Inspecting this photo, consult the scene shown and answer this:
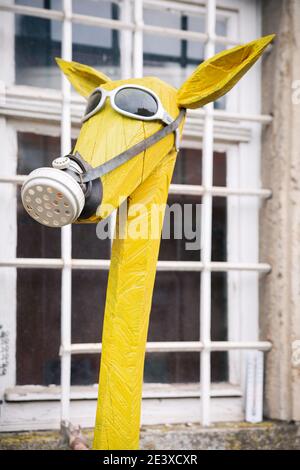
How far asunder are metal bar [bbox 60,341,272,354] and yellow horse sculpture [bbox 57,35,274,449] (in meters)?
0.31

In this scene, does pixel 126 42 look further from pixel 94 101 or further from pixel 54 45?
pixel 94 101

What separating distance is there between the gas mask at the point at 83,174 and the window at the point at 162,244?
1.30 ft

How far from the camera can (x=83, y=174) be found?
643mm

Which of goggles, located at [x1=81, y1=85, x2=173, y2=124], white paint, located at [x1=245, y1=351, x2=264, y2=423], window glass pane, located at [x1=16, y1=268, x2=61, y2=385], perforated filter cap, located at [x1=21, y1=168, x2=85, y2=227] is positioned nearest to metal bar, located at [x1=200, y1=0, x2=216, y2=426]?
white paint, located at [x1=245, y1=351, x2=264, y2=423]

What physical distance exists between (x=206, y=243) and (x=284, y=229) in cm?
19

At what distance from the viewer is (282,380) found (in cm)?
114

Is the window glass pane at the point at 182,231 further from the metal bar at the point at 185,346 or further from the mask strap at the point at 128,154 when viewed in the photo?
the mask strap at the point at 128,154

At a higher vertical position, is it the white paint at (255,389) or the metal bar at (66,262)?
the metal bar at (66,262)

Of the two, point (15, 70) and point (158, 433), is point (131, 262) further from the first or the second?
point (15, 70)

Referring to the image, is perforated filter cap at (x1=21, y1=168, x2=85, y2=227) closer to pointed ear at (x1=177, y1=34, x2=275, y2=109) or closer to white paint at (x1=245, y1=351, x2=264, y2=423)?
pointed ear at (x1=177, y1=34, x2=275, y2=109)

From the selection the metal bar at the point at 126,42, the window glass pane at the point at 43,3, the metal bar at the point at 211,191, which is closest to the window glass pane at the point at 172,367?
the metal bar at the point at 211,191

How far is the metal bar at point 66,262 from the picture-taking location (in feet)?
3.40
